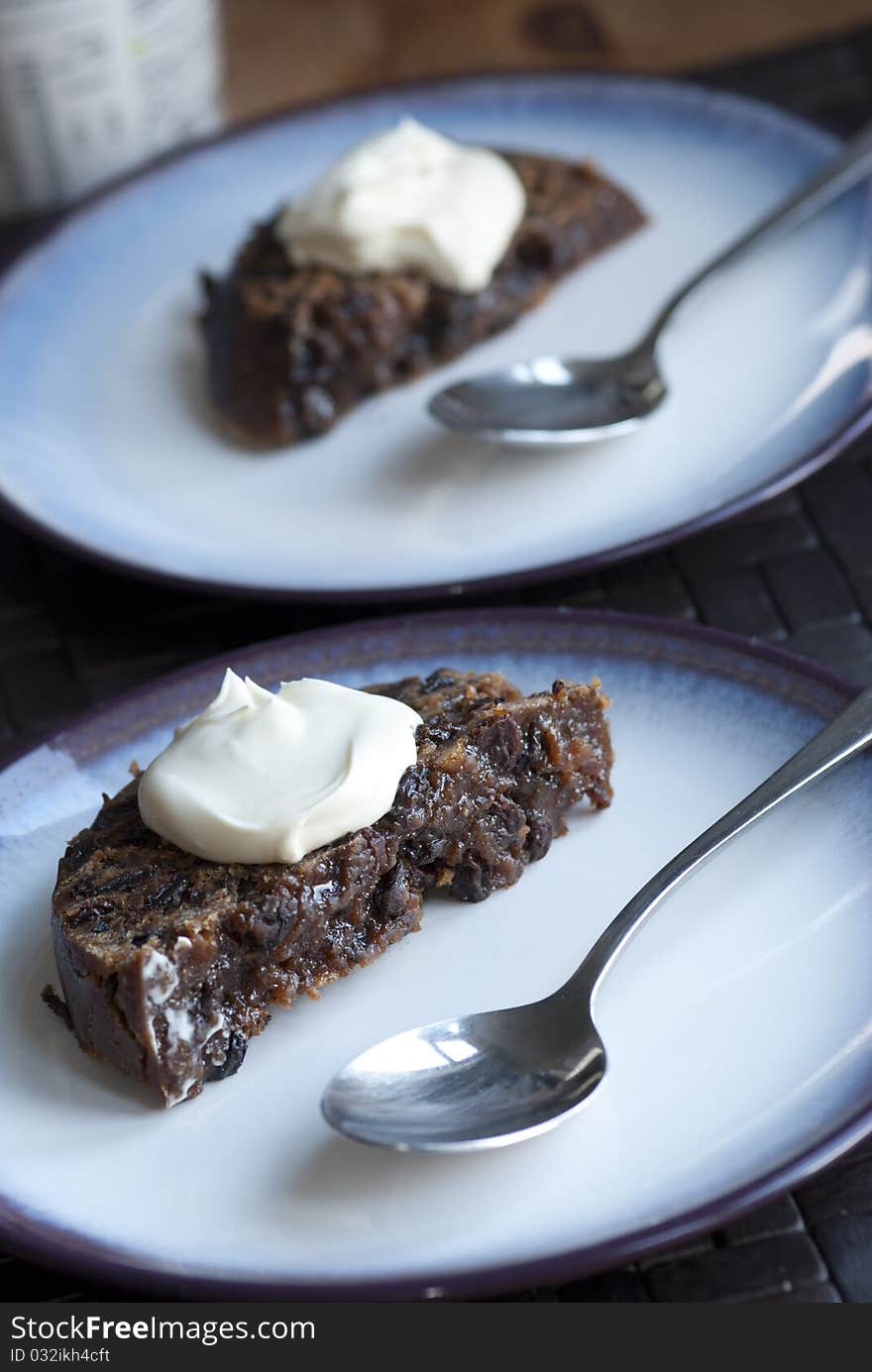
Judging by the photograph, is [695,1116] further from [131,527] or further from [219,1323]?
[131,527]

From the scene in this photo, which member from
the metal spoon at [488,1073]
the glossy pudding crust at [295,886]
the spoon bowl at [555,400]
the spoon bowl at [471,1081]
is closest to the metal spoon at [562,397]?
the spoon bowl at [555,400]

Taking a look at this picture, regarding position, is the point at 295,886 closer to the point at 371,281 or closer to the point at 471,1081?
the point at 471,1081

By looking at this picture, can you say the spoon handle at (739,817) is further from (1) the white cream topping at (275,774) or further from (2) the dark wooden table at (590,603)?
(2) the dark wooden table at (590,603)

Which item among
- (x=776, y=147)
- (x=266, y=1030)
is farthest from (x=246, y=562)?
(x=776, y=147)

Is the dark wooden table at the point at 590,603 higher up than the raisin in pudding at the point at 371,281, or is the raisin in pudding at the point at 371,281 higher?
the raisin in pudding at the point at 371,281

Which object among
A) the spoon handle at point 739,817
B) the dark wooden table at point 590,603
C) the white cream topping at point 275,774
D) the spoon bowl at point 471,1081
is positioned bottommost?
the dark wooden table at point 590,603

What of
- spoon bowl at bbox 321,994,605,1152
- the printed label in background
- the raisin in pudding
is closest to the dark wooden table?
the raisin in pudding
